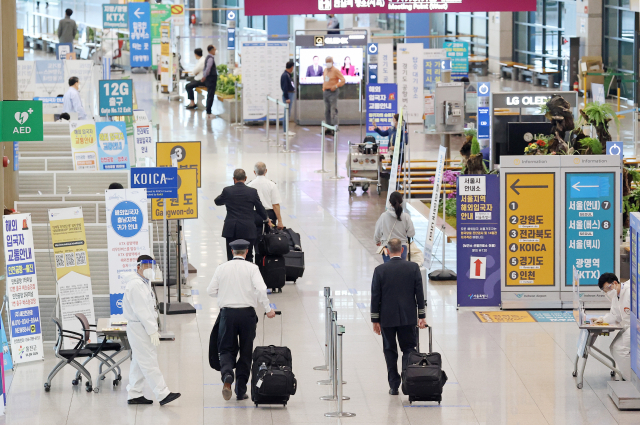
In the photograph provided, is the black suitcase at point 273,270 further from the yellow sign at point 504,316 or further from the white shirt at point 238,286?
the white shirt at point 238,286

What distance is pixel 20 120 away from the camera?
10.8 metres

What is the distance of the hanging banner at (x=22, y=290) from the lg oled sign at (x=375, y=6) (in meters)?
5.28

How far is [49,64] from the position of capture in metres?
24.1

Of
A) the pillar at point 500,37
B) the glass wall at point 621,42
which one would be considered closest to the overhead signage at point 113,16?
the pillar at point 500,37

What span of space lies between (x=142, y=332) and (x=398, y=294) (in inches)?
91.1

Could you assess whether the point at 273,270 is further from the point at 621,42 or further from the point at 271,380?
the point at 621,42

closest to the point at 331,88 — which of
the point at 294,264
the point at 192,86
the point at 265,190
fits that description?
the point at 192,86

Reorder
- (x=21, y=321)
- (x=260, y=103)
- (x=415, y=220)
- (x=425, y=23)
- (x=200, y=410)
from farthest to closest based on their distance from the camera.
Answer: (x=425, y=23)
(x=260, y=103)
(x=415, y=220)
(x=21, y=321)
(x=200, y=410)

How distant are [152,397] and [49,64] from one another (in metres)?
16.5

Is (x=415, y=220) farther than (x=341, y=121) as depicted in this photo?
No

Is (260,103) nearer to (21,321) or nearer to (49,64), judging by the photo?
(49,64)

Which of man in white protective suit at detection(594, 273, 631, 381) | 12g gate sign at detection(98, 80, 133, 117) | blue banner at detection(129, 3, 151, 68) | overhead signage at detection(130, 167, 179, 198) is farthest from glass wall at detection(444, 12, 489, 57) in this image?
man in white protective suit at detection(594, 273, 631, 381)

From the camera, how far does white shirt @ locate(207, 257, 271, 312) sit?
29.3 feet

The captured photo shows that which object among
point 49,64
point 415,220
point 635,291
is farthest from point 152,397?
point 49,64
